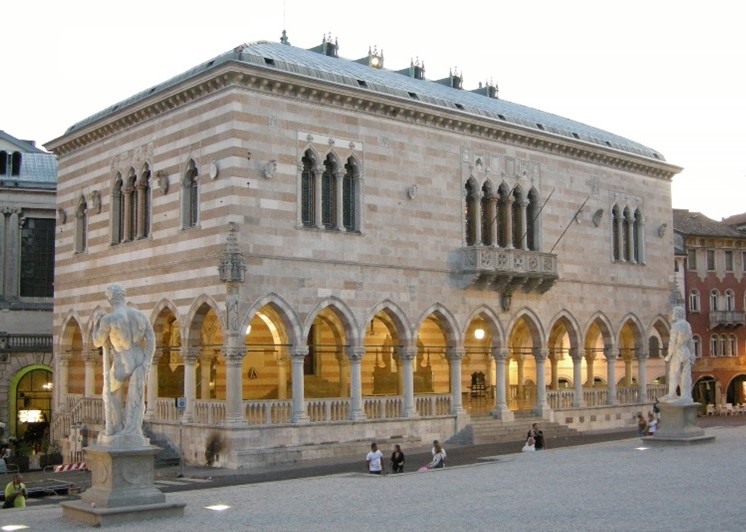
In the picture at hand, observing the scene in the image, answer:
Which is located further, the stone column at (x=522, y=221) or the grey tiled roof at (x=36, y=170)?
the grey tiled roof at (x=36, y=170)

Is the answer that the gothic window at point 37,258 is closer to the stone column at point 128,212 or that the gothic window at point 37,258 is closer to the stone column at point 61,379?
the stone column at point 61,379

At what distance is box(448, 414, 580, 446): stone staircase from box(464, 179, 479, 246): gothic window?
6364 millimetres

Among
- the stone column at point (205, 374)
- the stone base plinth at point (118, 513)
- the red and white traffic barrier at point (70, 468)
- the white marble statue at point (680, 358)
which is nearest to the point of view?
the stone base plinth at point (118, 513)

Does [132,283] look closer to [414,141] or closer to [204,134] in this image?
[204,134]

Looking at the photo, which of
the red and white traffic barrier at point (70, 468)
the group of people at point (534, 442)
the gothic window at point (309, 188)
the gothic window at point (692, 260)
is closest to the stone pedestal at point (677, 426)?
the group of people at point (534, 442)

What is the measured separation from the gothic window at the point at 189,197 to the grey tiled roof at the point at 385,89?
2.81 m

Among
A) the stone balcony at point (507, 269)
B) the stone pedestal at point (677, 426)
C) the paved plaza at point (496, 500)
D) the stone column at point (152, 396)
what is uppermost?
the stone balcony at point (507, 269)

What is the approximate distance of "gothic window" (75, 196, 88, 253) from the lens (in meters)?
39.2

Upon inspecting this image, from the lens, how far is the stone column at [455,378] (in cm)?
3688

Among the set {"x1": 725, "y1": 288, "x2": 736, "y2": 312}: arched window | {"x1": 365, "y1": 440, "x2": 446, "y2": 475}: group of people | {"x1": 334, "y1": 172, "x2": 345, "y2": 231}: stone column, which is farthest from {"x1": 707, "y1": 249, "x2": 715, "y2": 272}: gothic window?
{"x1": 365, "y1": 440, "x2": 446, "y2": 475}: group of people

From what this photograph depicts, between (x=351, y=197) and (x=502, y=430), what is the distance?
33.3 feet

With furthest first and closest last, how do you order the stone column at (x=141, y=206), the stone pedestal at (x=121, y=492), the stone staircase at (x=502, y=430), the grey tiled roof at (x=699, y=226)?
1. the grey tiled roof at (x=699, y=226)
2. the stone staircase at (x=502, y=430)
3. the stone column at (x=141, y=206)
4. the stone pedestal at (x=121, y=492)

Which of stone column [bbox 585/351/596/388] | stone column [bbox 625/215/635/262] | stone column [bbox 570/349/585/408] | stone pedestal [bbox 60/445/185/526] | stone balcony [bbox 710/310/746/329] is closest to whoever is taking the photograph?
stone pedestal [bbox 60/445/185/526]

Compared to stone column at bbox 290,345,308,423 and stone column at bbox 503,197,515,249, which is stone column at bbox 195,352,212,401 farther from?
stone column at bbox 503,197,515,249
